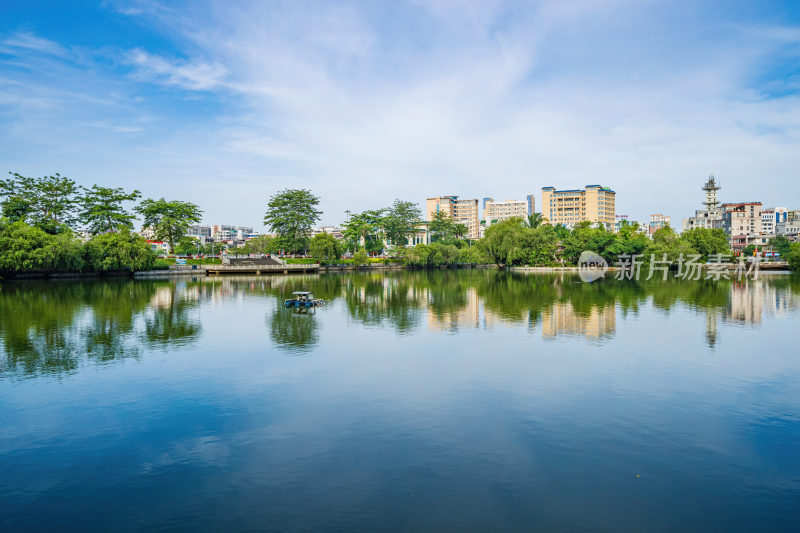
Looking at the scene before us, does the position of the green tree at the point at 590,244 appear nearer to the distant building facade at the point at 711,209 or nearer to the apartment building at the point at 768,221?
the distant building facade at the point at 711,209

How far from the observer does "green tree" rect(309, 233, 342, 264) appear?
79.5 metres

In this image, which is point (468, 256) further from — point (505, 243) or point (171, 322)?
point (171, 322)

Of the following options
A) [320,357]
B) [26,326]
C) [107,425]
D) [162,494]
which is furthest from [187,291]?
[162,494]

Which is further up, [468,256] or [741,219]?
[741,219]

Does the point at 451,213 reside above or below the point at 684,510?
above

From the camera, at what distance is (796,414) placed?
38.9 ft

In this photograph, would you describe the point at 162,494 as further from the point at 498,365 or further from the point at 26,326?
the point at 26,326

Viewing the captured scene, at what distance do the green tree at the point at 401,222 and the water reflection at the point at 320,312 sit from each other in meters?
50.9

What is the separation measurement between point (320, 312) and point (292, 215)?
58.2 meters

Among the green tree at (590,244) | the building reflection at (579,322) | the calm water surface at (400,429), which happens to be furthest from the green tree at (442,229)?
the calm water surface at (400,429)

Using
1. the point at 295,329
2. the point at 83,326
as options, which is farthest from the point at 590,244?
the point at 83,326

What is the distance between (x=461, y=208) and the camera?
610 ft

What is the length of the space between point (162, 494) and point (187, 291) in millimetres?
39628

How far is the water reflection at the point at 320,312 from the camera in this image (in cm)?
2008
